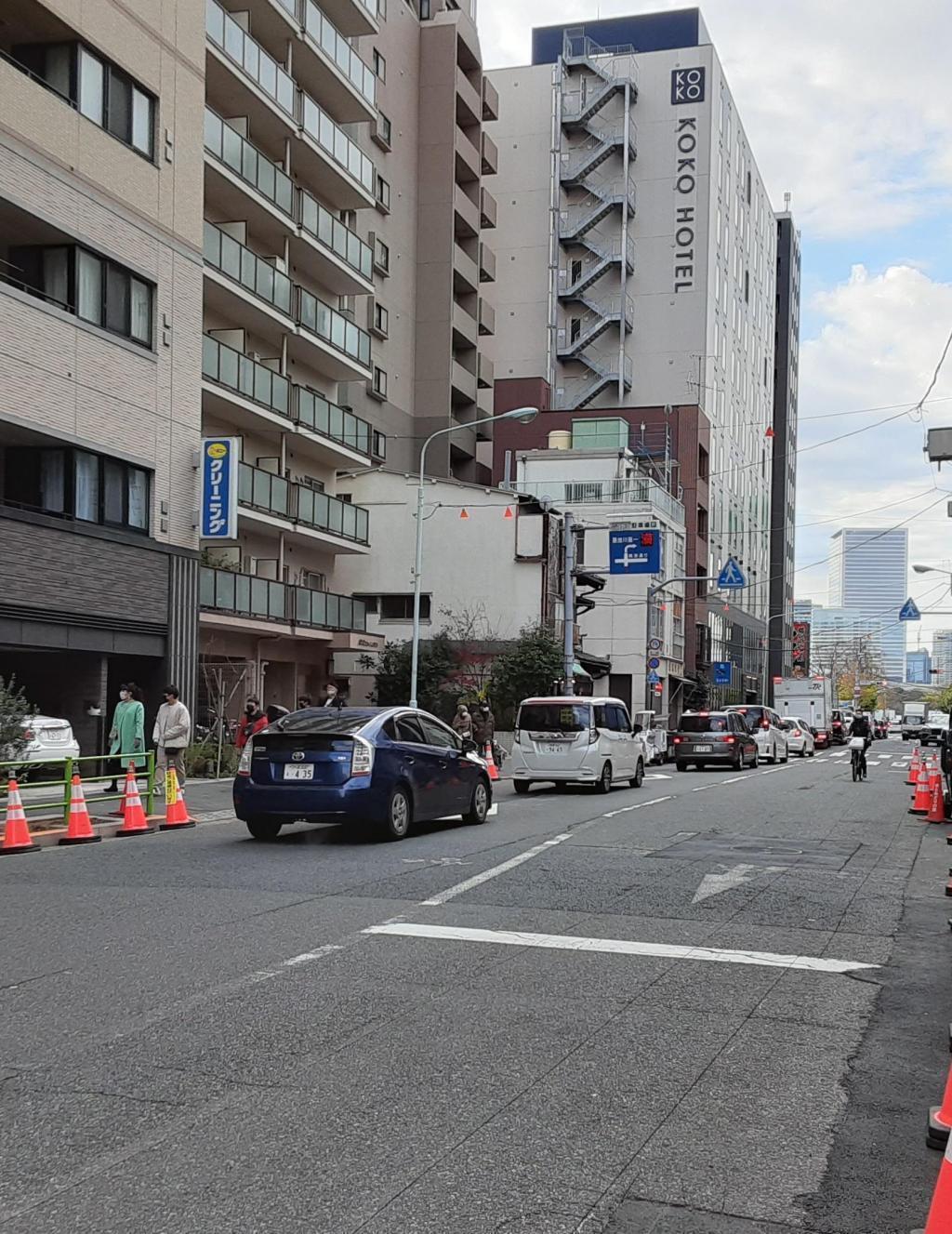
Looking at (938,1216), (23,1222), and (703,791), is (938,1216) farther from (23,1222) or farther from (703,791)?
(703,791)

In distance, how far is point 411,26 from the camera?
55594 millimetres

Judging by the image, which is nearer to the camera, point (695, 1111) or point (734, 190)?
point (695, 1111)

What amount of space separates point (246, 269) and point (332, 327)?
5.92 metres

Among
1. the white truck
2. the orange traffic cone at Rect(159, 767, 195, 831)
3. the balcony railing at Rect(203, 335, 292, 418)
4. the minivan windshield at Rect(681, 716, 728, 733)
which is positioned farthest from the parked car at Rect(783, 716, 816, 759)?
the orange traffic cone at Rect(159, 767, 195, 831)

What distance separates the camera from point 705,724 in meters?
35.3

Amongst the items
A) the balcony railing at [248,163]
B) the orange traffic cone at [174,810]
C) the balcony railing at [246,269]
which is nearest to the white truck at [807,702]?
the balcony railing at [246,269]

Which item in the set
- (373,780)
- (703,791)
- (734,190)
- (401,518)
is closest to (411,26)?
(401,518)

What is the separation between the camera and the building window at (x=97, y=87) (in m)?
22.9

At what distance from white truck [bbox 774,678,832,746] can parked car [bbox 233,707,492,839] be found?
48.8m

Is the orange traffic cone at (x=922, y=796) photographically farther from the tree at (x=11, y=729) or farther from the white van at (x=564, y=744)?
the tree at (x=11, y=729)

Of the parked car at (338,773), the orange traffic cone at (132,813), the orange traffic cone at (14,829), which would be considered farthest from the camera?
the orange traffic cone at (132,813)

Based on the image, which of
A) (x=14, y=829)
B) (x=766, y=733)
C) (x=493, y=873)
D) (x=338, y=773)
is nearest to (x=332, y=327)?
(x=766, y=733)

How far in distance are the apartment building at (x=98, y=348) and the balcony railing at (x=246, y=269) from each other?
432cm

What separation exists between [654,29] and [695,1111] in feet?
282
